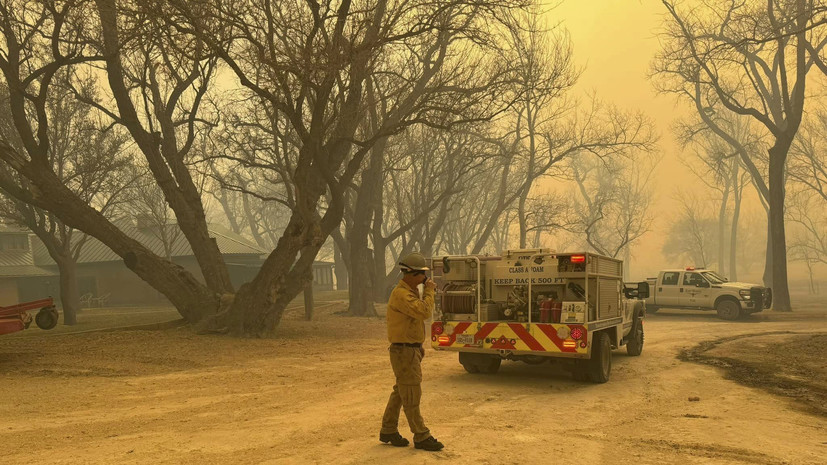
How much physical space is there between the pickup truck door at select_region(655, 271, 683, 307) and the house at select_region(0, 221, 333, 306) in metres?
28.8

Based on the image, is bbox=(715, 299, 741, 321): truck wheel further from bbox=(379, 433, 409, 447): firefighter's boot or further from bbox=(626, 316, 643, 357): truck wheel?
bbox=(379, 433, 409, 447): firefighter's boot

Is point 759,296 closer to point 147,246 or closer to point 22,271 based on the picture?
point 147,246

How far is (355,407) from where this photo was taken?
31.3 ft

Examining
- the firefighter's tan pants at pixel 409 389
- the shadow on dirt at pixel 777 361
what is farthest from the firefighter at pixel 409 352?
the shadow on dirt at pixel 777 361

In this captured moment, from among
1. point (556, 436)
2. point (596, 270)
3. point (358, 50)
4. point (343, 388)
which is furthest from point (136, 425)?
point (358, 50)

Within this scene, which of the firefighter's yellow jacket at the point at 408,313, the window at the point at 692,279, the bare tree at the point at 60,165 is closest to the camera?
the firefighter's yellow jacket at the point at 408,313

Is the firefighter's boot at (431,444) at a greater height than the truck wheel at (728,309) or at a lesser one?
lesser

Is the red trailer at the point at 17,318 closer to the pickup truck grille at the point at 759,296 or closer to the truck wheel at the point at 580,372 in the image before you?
the truck wheel at the point at 580,372

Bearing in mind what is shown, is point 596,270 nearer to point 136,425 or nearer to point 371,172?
point 136,425

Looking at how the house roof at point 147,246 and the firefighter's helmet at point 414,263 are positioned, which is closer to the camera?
the firefighter's helmet at point 414,263

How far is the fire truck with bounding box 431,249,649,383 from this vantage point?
10859 mm

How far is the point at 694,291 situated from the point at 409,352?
24.0 meters

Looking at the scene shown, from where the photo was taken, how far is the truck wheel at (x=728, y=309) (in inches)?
1065

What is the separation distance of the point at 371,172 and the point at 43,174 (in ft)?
45.3
